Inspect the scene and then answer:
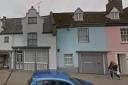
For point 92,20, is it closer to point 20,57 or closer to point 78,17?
point 78,17

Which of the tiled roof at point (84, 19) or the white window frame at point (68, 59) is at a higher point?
the tiled roof at point (84, 19)

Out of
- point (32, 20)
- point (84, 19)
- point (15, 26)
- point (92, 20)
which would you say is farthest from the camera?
point (15, 26)

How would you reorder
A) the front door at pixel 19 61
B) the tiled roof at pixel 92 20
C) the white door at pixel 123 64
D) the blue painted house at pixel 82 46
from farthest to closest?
the front door at pixel 19 61
the tiled roof at pixel 92 20
the blue painted house at pixel 82 46
the white door at pixel 123 64

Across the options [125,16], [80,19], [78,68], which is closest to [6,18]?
[80,19]

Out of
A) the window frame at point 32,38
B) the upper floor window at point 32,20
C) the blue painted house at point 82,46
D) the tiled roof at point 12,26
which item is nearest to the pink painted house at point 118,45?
the blue painted house at point 82,46

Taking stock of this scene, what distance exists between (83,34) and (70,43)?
191cm

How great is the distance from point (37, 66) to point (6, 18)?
9.95 m

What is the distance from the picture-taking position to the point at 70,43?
82.3 ft

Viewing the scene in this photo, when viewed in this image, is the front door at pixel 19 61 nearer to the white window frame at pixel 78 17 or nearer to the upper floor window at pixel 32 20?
the upper floor window at pixel 32 20

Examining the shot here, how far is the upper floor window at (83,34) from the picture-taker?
992 inches

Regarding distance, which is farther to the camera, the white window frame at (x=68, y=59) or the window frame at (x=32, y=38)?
the window frame at (x=32, y=38)

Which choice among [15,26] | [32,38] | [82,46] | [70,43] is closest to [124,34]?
[82,46]

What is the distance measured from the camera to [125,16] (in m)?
26.5

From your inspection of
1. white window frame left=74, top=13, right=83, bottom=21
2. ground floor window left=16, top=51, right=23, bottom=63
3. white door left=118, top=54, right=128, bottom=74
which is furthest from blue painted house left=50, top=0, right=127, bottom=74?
ground floor window left=16, top=51, right=23, bottom=63
